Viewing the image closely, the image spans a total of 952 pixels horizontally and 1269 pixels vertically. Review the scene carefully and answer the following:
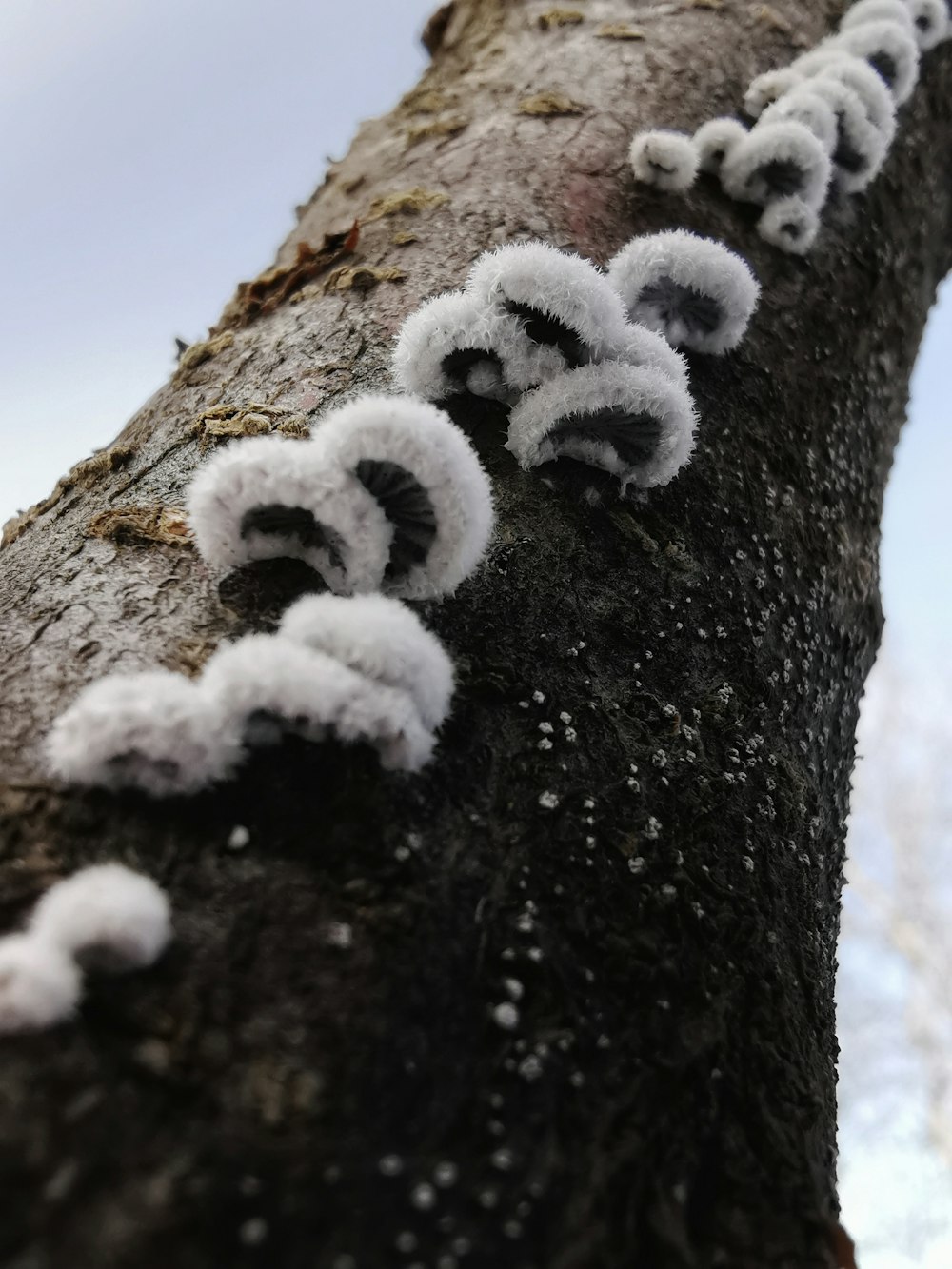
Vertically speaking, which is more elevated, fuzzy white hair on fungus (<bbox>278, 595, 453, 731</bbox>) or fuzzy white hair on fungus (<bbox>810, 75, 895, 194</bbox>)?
fuzzy white hair on fungus (<bbox>810, 75, 895, 194</bbox>)

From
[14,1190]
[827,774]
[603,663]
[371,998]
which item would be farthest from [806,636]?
[14,1190]

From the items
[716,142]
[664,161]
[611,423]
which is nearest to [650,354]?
[611,423]

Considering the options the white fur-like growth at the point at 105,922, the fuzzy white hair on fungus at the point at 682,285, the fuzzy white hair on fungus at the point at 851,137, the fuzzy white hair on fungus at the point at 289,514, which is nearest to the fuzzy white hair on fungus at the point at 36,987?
the white fur-like growth at the point at 105,922

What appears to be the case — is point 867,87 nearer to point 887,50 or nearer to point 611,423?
point 887,50

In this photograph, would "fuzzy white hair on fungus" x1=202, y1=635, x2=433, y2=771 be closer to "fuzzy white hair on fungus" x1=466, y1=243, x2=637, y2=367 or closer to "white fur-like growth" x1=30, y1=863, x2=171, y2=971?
"white fur-like growth" x1=30, y1=863, x2=171, y2=971

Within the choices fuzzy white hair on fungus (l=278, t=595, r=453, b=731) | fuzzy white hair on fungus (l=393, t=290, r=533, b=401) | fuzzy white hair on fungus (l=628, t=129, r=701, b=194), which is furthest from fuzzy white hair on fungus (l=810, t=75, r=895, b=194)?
fuzzy white hair on fungus (l=278, t=595, r=453, b=731)
